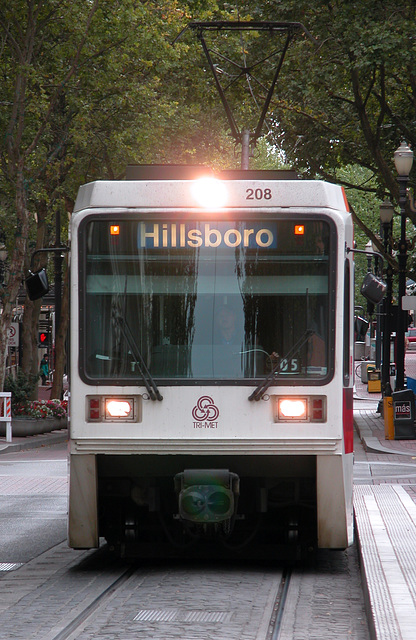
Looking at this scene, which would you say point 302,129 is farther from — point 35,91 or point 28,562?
point 28,562

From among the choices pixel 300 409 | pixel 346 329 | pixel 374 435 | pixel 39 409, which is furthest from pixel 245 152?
pixel 39 409

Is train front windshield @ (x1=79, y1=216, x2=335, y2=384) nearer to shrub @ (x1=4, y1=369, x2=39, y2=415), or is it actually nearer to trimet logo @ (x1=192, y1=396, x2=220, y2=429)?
trimet logo @ (x1=192, y1=396, x2=220, y2=429)

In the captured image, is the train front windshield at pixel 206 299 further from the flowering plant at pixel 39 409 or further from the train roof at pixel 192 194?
the flowering plant at pixel 39 409

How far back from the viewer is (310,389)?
8.18 m

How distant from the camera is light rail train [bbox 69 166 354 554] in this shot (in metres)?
8.14

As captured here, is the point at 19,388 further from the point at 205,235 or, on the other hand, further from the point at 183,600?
the point at 183,600

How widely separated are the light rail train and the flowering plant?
20.1 meters

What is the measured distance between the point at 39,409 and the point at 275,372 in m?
21.3

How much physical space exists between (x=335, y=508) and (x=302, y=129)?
22.6 meters

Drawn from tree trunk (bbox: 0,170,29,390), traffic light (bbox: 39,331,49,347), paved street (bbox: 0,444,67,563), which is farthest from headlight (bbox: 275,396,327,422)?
traffic light (bbox: 39,331,49,347)

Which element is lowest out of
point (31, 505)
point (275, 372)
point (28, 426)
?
point (31, 505)

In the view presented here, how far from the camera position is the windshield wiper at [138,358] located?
8.17 m

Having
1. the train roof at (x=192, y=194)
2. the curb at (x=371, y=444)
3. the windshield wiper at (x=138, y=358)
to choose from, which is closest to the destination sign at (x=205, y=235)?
the train roof at (x=192, y=194)

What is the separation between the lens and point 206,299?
332 inches
